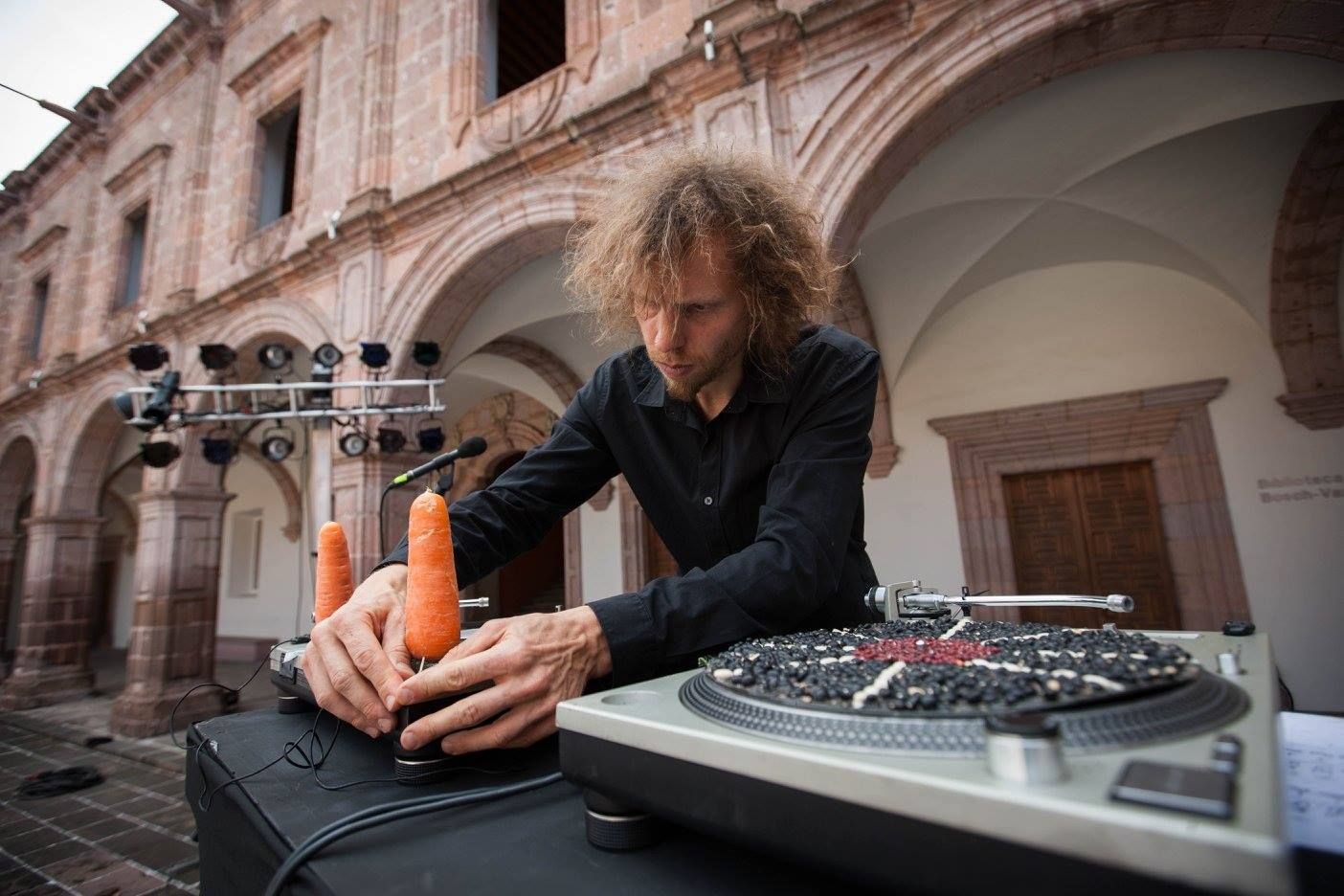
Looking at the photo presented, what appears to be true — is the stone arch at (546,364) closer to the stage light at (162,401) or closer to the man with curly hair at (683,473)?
the stage light at (162,401)

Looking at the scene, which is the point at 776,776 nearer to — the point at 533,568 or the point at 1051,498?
the point at 1051,498

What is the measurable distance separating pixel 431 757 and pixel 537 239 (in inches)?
216

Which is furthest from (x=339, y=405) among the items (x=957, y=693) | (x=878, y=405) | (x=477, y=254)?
(x=957, y=693)

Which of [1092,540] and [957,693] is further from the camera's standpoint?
[1092,540]

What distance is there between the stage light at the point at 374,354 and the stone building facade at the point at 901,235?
0.65 feet

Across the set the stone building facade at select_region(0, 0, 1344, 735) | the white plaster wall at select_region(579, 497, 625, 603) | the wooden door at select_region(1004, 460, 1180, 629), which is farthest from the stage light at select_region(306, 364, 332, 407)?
the wooden door at select_region(1004, 460, 1180, 629)

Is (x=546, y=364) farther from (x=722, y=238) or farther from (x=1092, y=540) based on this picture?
(x=722, y=238)

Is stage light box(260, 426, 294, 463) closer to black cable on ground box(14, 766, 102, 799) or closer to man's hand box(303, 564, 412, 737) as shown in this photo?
black cable on ground box(14, 766, 102, 799)

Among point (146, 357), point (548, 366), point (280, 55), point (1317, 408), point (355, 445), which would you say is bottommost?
point (1317, 408)

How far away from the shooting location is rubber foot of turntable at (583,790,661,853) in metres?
0.57

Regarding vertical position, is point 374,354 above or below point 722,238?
above

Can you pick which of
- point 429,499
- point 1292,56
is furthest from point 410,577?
point 1292,56

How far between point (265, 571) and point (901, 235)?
13.0m

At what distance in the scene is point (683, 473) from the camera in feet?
4.57
